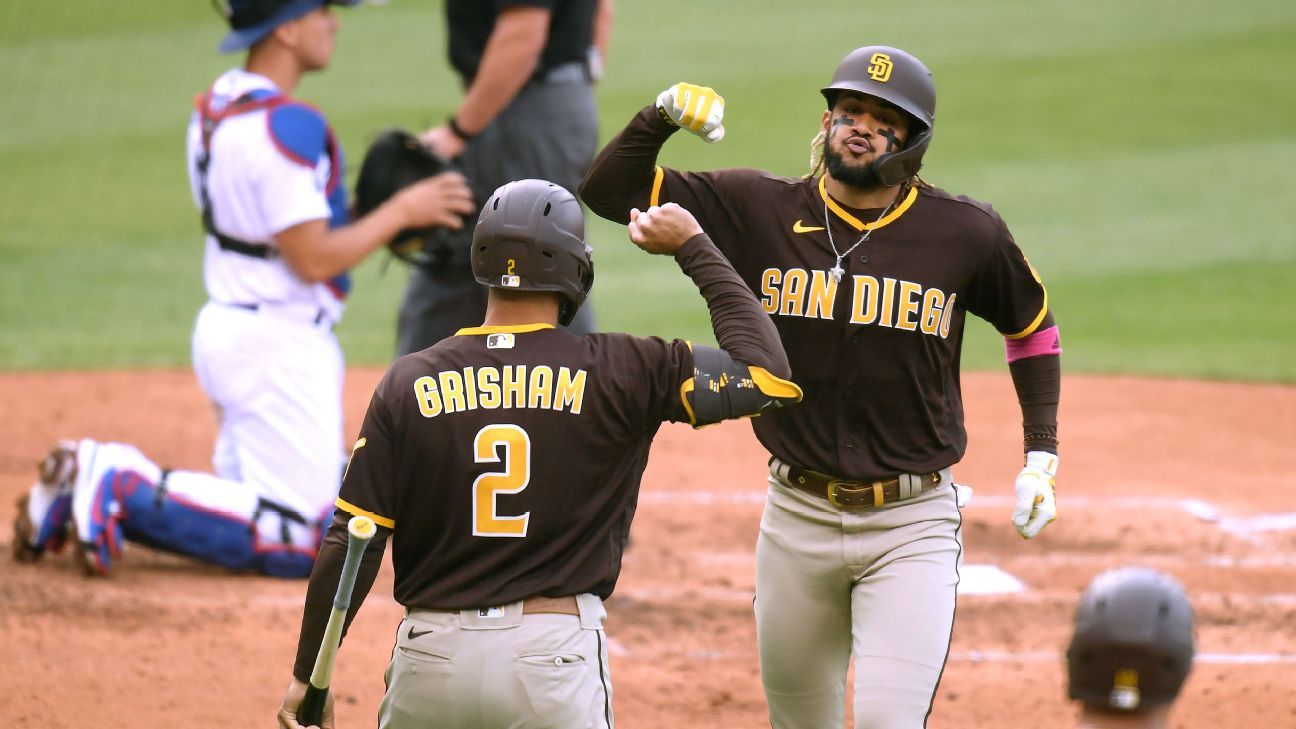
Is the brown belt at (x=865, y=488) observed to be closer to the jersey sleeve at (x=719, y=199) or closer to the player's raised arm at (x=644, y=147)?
the jersey sleeve at (x=719, y=199)

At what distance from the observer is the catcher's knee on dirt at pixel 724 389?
136 inches

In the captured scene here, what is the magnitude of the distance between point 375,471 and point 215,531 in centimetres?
288

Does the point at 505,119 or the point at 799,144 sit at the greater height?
the point at 799,144

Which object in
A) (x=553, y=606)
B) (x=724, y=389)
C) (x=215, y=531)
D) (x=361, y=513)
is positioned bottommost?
(x=215, y=531)

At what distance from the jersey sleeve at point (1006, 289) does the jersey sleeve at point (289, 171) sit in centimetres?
271

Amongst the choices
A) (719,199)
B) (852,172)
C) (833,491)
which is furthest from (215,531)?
(852,172)

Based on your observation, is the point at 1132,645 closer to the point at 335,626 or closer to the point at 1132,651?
the point at 1132,651

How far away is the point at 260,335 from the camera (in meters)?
6.12

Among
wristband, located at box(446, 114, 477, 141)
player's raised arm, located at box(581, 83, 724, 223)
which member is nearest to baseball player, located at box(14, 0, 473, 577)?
wristband, located at box(446, 114, 477, 141)

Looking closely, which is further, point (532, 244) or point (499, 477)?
point (532, 244)

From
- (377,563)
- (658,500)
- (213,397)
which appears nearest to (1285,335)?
(658,500)

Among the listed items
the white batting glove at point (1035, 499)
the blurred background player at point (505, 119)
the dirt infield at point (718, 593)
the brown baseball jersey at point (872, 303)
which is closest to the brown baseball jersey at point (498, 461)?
the brown baseball jersey at point (872, 303)

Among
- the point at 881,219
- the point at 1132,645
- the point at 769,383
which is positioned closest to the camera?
the point at 1132,645

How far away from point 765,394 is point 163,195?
12.6m
